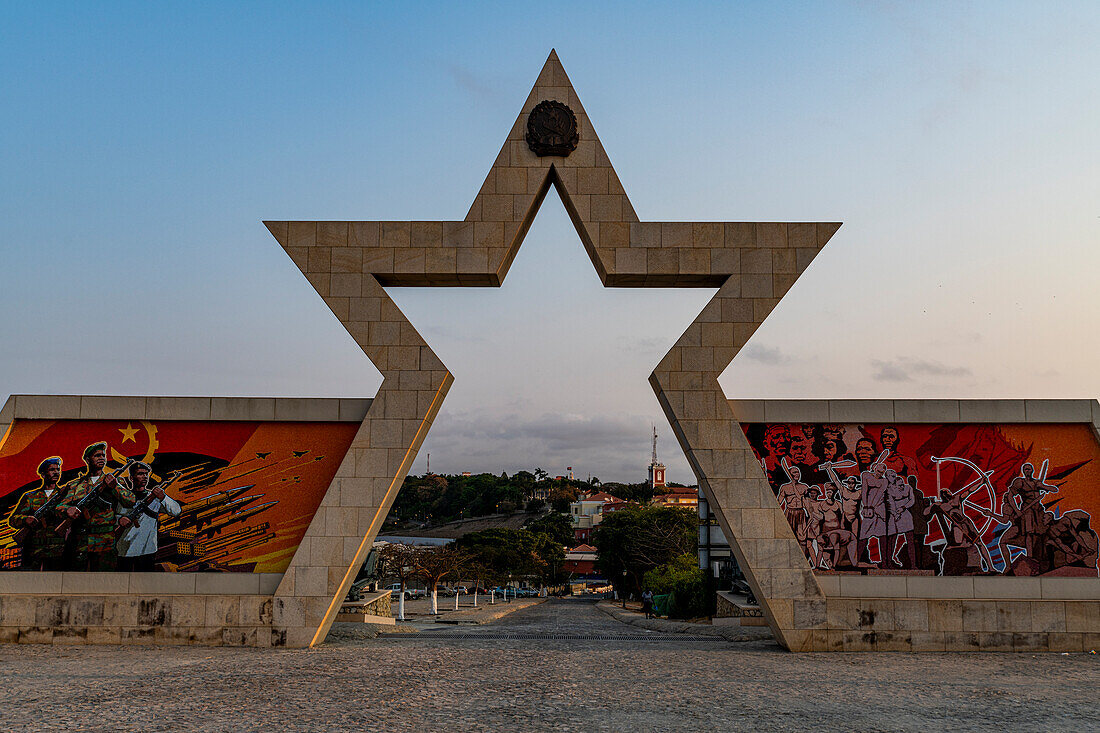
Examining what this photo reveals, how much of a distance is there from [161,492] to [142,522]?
0.59m

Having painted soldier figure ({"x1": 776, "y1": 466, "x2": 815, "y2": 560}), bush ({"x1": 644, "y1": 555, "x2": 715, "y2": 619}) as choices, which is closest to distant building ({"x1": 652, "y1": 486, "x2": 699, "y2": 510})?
bush ({"x1": 644, "y1": 555, "x2": 715, "y2": 619})

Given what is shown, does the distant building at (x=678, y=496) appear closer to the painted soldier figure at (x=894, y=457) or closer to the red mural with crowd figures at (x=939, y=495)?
the red mural with crowd figures at (x=939, y=495)

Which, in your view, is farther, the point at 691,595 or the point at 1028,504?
the point at 691,595

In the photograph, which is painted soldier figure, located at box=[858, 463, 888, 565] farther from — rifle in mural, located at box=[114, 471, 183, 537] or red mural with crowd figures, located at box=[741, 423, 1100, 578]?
rifle in mural, located at box=[114, 471, 183, 537]

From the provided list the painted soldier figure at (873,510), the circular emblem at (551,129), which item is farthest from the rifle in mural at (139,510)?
the painted soldier figure at (873,510)

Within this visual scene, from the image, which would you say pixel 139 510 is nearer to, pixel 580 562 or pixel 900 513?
pixel 900 513

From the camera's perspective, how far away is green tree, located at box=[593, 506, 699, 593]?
5338 cm

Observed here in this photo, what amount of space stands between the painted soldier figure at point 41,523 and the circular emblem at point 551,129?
10.3 meters

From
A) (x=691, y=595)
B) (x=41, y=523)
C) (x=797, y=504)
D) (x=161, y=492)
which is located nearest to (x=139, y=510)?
(x=161, y=492)

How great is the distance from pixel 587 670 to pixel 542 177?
8435mm

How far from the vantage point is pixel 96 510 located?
13953 mm

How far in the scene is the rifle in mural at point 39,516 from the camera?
13940 millimetres

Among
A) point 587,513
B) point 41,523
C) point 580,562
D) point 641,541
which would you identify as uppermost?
point 41,523

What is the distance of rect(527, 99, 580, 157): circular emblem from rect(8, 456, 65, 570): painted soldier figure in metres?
10.3
